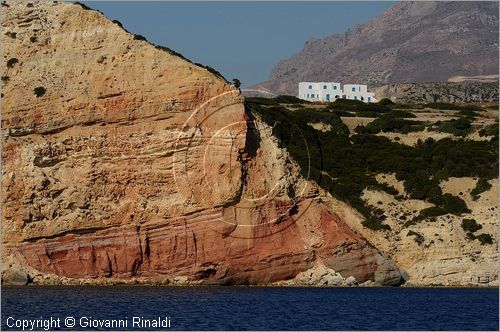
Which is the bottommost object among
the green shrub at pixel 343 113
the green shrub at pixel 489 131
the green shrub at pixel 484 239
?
the green shrub at pixel 484 239

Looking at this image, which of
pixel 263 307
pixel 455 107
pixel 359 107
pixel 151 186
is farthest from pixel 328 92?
pixel 263 307

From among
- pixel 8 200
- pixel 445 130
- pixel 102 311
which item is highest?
pixel 445 130

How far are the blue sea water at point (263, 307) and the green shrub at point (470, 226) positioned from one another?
511cm

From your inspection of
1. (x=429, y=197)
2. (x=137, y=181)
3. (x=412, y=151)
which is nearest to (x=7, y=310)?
(x=137, y=181)

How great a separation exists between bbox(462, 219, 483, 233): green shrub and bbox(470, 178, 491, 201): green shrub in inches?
118

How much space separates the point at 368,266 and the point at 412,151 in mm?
16023

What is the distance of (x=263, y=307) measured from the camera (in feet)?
133

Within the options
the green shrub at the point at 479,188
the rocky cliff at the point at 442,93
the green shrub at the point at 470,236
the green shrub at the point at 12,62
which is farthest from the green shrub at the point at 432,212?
the rocky cliff at the point at 442,93

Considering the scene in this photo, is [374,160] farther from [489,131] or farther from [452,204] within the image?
[489,131]

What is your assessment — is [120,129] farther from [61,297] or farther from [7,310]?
[7,310]

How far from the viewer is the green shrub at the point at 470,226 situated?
54344 mm

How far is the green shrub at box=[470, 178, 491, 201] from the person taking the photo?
57.8 metres

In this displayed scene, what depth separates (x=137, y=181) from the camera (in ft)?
164

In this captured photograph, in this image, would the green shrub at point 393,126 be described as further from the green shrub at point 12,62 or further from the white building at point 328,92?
the white building at point 328,92
